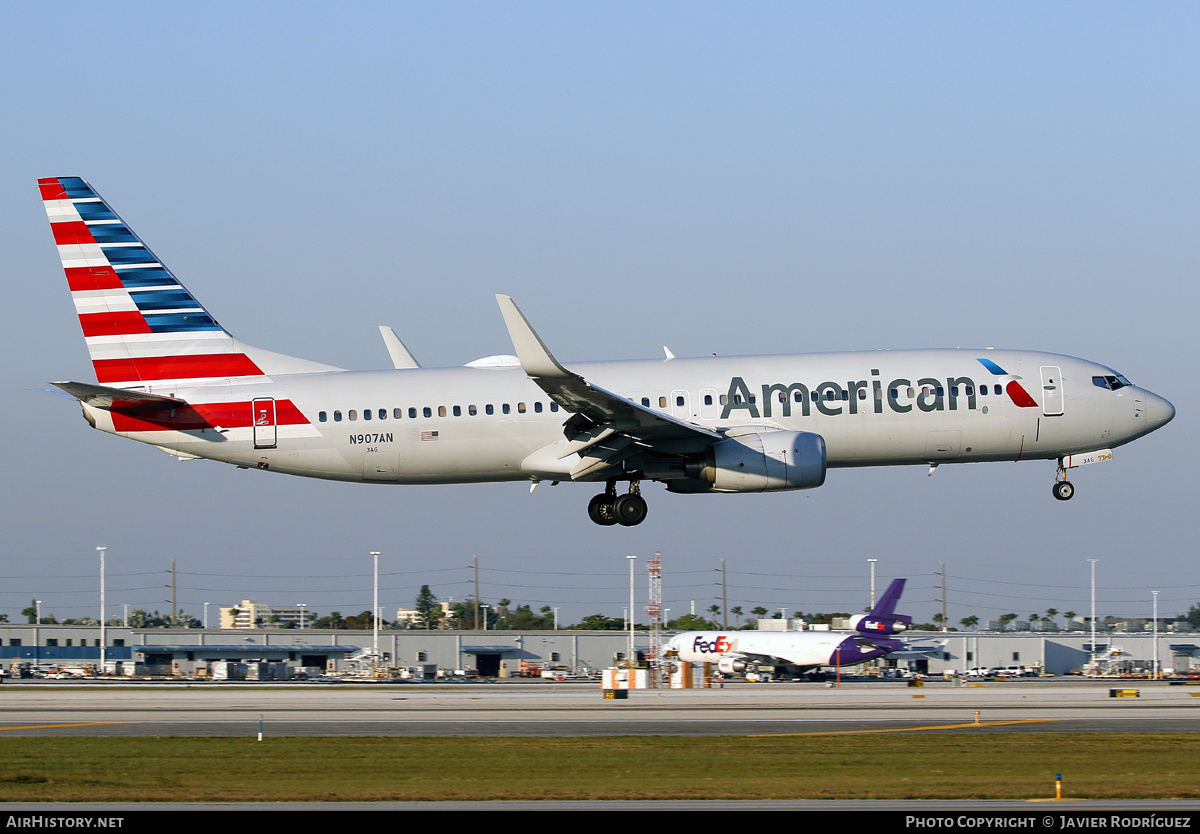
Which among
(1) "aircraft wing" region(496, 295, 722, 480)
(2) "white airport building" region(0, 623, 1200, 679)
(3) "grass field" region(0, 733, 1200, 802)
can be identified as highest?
(1) "aircraft wing" region(496, 295, 722, 480)

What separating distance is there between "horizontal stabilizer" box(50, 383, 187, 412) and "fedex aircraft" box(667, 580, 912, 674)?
3873cm

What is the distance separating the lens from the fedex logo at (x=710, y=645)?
7494 cm

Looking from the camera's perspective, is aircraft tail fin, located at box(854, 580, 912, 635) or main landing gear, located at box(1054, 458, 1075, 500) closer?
main landing gear, located at box(1054, 458, 1075, 500)

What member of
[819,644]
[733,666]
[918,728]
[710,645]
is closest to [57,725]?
[918,728]

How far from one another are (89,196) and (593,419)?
1779cm

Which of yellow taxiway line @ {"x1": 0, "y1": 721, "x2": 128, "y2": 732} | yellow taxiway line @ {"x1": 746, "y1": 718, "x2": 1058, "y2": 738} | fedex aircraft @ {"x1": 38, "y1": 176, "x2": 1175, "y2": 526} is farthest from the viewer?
fedex aircraft @ {"x1": 38, "y1": 176, "x2": 1175, "y2": 526}

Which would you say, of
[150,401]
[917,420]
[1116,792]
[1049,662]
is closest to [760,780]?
[1116,792]

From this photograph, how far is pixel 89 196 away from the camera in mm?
41062

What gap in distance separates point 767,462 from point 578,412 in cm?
548

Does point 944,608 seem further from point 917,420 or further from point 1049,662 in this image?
point 917,420

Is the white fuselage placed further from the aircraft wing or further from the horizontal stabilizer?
the aircraft wing

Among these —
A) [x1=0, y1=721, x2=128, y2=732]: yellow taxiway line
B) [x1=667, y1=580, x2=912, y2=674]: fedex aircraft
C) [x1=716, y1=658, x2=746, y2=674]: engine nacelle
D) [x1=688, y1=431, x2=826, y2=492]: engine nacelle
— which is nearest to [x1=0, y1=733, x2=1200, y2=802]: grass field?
[x1=0, y1=721, x2=128, y2=732]: yellow taxiway line

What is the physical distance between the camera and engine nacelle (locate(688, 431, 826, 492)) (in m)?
36.5

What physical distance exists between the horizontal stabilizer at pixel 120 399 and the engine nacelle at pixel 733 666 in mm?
39547
